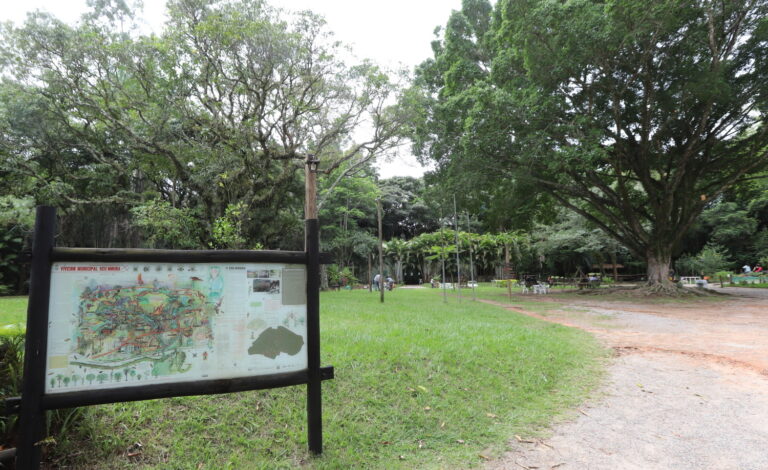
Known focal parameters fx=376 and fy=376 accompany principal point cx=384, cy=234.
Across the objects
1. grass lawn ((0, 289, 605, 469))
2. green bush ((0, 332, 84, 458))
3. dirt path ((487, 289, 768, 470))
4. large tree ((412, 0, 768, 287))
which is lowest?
dirt path ((487, 289, 768, 470))

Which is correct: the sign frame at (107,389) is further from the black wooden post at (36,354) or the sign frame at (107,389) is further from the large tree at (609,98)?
the large tree at (609,98)

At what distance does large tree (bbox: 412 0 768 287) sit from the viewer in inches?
420

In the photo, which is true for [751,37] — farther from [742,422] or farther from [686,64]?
[742,422]

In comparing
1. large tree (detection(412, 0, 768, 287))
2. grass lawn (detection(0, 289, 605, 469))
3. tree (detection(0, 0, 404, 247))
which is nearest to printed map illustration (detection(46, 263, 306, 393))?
grass lawn (detection(0, 289, 605, 469))

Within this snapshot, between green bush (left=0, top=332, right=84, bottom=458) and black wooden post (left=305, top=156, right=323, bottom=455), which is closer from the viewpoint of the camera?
green bush (left=0, top=332, right=84, bottom=458)

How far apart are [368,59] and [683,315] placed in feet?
40.5

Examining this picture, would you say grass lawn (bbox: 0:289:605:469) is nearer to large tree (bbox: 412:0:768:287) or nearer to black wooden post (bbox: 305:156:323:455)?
black wooden post (bbox: 305:156:323:455)

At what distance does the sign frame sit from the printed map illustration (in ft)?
0.13

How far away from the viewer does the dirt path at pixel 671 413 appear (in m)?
2.65

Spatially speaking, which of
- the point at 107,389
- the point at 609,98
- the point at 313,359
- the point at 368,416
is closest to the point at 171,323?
the point at 107,389

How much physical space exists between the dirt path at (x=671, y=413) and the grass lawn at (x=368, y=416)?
11.6 inches

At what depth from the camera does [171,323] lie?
2324 millimetres

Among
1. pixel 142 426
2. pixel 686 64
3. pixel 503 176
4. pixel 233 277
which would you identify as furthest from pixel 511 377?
pixel 686 64

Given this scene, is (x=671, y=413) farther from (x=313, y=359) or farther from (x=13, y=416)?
(x=13, y=416)
